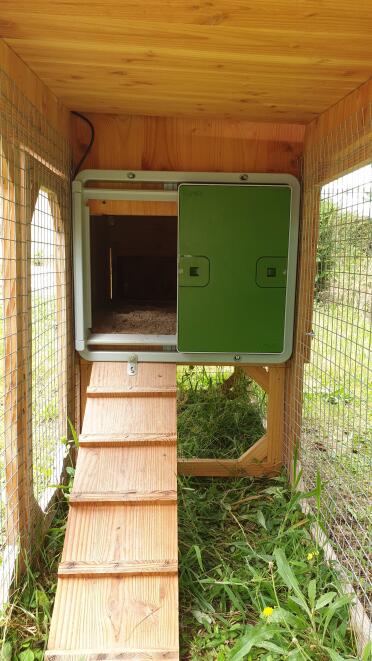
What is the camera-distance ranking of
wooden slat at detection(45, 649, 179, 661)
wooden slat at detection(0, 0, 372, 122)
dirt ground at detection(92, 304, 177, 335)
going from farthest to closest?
dirt ground at detection(92, 304, 177, 335)
wooden slat at detection(45, 649, 179, 661)
wooden slat at detection(0, 0, 372, 122)

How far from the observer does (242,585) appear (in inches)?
78.4

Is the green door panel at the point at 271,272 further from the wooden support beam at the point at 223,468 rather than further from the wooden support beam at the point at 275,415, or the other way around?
the wooden support beam at the point at 223,468

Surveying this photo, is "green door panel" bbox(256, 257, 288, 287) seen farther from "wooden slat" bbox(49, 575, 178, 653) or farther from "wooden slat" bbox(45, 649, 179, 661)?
"wooden slat" bbox(45, 649, 179, 661)

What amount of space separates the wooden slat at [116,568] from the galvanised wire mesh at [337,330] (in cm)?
70

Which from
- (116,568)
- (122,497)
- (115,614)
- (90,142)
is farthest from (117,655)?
(90,142)

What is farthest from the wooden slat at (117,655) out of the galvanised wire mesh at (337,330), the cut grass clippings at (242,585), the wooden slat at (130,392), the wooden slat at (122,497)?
the wooden slat at (130,392)

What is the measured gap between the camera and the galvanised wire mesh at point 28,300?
70.9 inches

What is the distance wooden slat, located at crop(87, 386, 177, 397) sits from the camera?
8.10ft

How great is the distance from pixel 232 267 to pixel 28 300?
1068mm

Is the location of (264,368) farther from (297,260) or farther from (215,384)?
(215,384)

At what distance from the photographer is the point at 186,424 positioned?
3.51 meters

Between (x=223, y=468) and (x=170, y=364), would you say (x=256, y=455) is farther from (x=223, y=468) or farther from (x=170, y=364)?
(x=170, y=364)

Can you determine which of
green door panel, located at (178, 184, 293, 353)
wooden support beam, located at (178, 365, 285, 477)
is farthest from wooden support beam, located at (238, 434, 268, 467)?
green door panel, located at (178, 184, 293, 353)

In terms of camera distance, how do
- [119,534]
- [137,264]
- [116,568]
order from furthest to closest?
[137,264], [119,534], [116,568]
